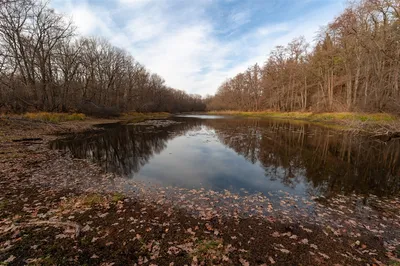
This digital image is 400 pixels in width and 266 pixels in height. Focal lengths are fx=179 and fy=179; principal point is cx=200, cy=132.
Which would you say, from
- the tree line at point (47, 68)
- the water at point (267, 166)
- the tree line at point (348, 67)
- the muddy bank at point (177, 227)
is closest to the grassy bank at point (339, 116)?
the tree line at point (348, 67)

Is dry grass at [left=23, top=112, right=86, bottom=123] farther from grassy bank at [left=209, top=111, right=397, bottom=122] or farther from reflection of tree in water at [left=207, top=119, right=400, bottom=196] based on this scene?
grassy bank at [left=209, top=111, right=397, bottom=122]

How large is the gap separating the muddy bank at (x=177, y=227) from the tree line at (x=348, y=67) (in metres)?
20.3

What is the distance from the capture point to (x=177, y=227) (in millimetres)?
4547

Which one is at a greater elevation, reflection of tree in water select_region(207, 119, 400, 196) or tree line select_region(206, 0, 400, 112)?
tree line select_region(206, 0, 400, 112)

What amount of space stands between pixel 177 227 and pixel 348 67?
37755 millimetres

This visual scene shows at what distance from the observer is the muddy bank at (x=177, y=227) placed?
A: 3582 mm

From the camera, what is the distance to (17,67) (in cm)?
2553

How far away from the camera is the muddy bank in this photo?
358 cm

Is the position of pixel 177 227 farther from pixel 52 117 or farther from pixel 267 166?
pixel 52 117

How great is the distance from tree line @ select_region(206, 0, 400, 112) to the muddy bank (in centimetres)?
2026

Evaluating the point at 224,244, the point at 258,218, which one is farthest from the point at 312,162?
the point at 224,244

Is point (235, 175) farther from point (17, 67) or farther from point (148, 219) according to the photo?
point (17, 67)

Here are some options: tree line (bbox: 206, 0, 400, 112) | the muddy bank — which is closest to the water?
the muddy bank

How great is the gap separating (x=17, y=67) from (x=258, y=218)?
119 ft
